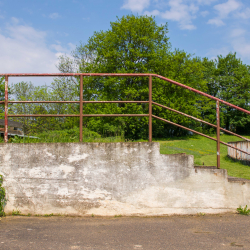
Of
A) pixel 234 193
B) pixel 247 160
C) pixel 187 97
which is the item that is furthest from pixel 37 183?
pixel 187 97

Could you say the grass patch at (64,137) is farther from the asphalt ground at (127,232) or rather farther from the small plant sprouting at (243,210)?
the small plant sprouting at (243,210)

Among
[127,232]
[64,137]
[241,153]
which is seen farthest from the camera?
[241,153]

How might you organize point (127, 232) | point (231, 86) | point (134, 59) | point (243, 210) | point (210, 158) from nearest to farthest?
point (127, 232), point (243, 210), point (210, 158), point (134, 59), point (231, 86)

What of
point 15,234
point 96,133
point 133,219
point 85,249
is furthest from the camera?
point 96,133

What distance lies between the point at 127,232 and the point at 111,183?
0.95m

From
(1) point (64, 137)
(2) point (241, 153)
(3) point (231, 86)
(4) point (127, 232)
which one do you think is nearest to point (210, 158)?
(2) point (241, 153)

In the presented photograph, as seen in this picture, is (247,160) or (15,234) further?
(247,160)

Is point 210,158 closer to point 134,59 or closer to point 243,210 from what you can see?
point 243,210

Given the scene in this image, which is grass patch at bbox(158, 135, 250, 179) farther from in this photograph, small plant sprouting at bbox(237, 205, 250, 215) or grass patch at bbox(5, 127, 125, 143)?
grass patch at bbox(5, 127, 125, 143)

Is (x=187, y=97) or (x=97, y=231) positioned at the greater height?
(x=187, y=97)

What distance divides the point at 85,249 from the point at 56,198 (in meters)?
1.51

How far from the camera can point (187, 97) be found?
28656 mm

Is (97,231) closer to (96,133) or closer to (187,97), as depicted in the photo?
(96,133)

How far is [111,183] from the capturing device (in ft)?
13.8
